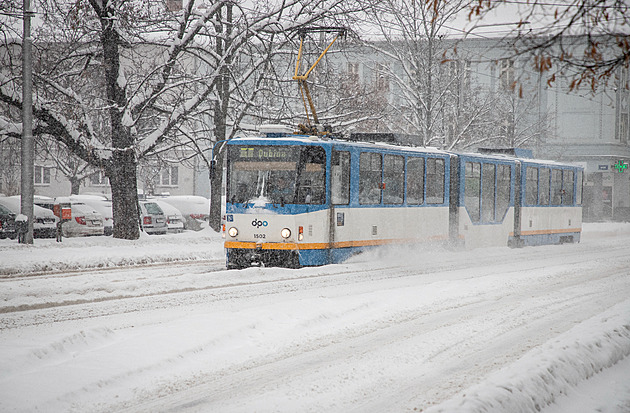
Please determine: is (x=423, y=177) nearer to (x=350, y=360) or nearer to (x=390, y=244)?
(x=390, y=244)

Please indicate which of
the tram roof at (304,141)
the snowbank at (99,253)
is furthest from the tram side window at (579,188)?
the snowbank at (99,253)

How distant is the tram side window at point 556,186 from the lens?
87.0ft

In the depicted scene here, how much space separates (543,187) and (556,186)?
1223 millimetres

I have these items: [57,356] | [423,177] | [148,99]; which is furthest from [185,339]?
[148,99]

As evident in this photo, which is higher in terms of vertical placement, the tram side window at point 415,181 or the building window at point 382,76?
the building window at point 382,76

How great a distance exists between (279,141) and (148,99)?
22.6 feet

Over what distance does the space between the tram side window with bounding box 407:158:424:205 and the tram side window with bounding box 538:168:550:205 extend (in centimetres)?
825

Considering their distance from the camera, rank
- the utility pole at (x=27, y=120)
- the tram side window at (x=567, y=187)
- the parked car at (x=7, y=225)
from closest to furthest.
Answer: the utility pole at (x=27, y=120) → the parked car at (x=7, y=225) → the tram side window at (x=567, y=187)

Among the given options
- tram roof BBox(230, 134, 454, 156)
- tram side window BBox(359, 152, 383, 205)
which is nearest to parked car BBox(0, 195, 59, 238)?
tram roof BBox(230, 134, 454, 156)

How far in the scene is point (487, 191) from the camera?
2242cm

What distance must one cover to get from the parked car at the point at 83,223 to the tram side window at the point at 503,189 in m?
13.9

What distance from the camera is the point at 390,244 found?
711 inches

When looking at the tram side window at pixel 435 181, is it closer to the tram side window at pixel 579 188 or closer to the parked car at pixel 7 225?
the tram side window at pixel 579 188

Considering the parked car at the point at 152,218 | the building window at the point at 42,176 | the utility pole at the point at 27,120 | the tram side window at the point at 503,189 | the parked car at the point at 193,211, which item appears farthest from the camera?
the building window at the point at 42,176
